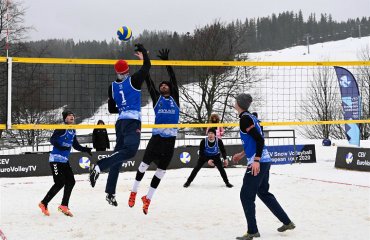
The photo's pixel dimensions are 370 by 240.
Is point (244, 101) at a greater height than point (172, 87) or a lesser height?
lesser

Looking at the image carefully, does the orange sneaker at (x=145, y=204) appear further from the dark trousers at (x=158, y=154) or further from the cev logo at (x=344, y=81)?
the cev logo at (x=344, y=81)

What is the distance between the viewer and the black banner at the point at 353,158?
1397cm

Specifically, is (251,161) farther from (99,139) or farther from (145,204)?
(99,139)

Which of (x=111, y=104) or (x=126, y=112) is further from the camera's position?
(x=111, y=104)

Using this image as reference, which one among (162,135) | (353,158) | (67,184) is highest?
(162,135)

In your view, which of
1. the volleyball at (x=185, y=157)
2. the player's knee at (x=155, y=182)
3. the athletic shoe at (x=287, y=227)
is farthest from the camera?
the volleyball at (x=185, y=157)

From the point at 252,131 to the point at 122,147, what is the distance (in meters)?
2.00

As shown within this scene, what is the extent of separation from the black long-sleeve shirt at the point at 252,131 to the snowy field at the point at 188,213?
49.8 inches

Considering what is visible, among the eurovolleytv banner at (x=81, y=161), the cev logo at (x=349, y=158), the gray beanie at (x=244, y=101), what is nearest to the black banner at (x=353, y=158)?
the cev logo at (x=349, y=158)

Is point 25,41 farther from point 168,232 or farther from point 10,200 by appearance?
point 168,232

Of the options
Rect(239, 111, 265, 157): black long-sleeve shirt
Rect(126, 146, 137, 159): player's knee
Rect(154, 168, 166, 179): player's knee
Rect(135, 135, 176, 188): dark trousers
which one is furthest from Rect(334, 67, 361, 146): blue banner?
Rect(126, 146, 137, 159): player's knee

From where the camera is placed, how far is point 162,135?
6.82 metres

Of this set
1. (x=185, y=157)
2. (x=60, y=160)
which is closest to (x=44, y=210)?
(x=60, y=160)

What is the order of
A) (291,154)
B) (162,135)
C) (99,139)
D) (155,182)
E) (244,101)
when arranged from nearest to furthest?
1. (244,101)
2. (155,182)
3. (162,135)
4. (99,139)
5. (291,154)
